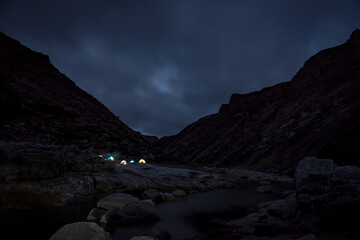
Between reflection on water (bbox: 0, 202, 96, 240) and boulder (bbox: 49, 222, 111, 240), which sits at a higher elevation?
boulder (bbox: 49, 222, 111, 240)

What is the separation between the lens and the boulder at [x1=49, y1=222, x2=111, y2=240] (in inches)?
294

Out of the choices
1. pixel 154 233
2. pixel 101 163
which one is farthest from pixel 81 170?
pixel 154 233

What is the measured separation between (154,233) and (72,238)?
11.6ft

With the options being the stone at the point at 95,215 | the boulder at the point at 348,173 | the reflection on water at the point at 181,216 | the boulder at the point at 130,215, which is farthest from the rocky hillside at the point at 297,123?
the stone at the point at 95,215

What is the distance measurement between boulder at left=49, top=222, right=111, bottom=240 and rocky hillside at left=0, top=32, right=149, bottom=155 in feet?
102

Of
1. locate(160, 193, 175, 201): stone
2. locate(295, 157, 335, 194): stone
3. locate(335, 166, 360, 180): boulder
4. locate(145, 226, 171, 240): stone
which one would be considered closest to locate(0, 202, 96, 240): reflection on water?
locate(145, 226, 171, 240): stone

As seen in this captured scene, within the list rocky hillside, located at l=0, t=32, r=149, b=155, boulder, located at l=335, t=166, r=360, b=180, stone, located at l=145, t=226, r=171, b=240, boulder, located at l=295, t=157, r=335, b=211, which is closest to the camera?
stone, located at l=145, t=226, r=171, b=240

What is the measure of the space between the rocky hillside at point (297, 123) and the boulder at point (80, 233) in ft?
139

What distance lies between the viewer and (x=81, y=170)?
1916 centimetres

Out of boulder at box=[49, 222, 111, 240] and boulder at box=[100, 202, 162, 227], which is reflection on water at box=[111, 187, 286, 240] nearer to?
boulder at box=[100, 202, 162, 227]

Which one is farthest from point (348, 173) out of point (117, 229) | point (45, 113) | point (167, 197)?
point (45, 113)

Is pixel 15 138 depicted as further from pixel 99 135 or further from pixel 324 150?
pixel 324 150

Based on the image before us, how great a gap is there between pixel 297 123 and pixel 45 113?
6279 centimetres

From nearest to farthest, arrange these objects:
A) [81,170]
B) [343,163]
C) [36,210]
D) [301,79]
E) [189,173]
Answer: [36,210], [81,170], [189,173], [343,163], [301,79]
